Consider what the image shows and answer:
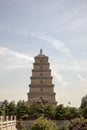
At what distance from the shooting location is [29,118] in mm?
62156

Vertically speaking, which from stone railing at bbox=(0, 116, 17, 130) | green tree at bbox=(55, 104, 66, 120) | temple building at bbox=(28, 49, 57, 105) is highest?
temple building at bbox=(28, 49, 57, 105)

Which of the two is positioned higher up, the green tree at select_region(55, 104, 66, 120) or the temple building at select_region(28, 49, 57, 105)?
the temple building at select_region(28, 49, 57, 105)

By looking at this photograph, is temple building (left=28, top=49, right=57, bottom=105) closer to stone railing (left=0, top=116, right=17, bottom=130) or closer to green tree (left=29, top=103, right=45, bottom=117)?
green tree (left=29, top=103, right=45, bottom=117)

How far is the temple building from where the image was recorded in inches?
3260

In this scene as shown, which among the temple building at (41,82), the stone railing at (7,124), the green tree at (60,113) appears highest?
the temple building at (41,82)

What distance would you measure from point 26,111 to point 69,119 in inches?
274

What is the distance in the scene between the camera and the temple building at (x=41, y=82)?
82.8m

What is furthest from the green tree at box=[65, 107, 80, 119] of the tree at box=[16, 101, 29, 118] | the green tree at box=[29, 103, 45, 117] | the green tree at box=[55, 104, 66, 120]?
the tree at box=[16, 101, 29, 118]

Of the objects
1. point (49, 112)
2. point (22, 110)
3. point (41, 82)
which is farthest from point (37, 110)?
point (41, 82)

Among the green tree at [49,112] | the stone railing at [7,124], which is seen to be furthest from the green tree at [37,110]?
the stone railing at [7,124]

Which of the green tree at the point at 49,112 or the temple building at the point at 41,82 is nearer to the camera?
the green tree at the point at 49,112

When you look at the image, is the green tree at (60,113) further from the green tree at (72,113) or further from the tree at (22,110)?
the tree at (22,110)

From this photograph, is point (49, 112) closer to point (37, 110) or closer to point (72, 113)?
point (37, 110)

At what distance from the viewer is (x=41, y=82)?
84.0 meters
